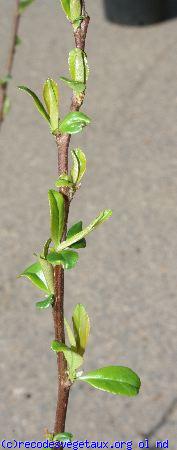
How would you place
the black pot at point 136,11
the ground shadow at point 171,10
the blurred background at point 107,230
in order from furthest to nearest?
the ground shadow at point 171,10 < the black pot at point 136,11 < the blurred background at point 107,230

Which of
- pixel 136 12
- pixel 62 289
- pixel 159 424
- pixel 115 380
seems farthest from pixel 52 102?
pixel 136 12

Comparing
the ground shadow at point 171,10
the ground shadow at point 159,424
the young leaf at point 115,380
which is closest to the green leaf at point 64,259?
the young leaf at point 115,380

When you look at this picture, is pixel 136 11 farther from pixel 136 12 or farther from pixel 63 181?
pixel 63 181

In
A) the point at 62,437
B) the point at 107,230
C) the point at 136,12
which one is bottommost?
the point at 62,437

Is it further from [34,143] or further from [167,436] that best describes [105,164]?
[167,436]

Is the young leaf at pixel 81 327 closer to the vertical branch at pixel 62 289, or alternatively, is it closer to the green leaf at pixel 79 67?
the vertical branch at pixel 62 289

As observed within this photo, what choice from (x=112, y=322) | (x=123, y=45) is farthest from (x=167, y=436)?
(x=123, y=45)

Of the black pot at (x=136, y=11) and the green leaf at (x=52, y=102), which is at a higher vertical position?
the black pot at (x=136, y=11)
